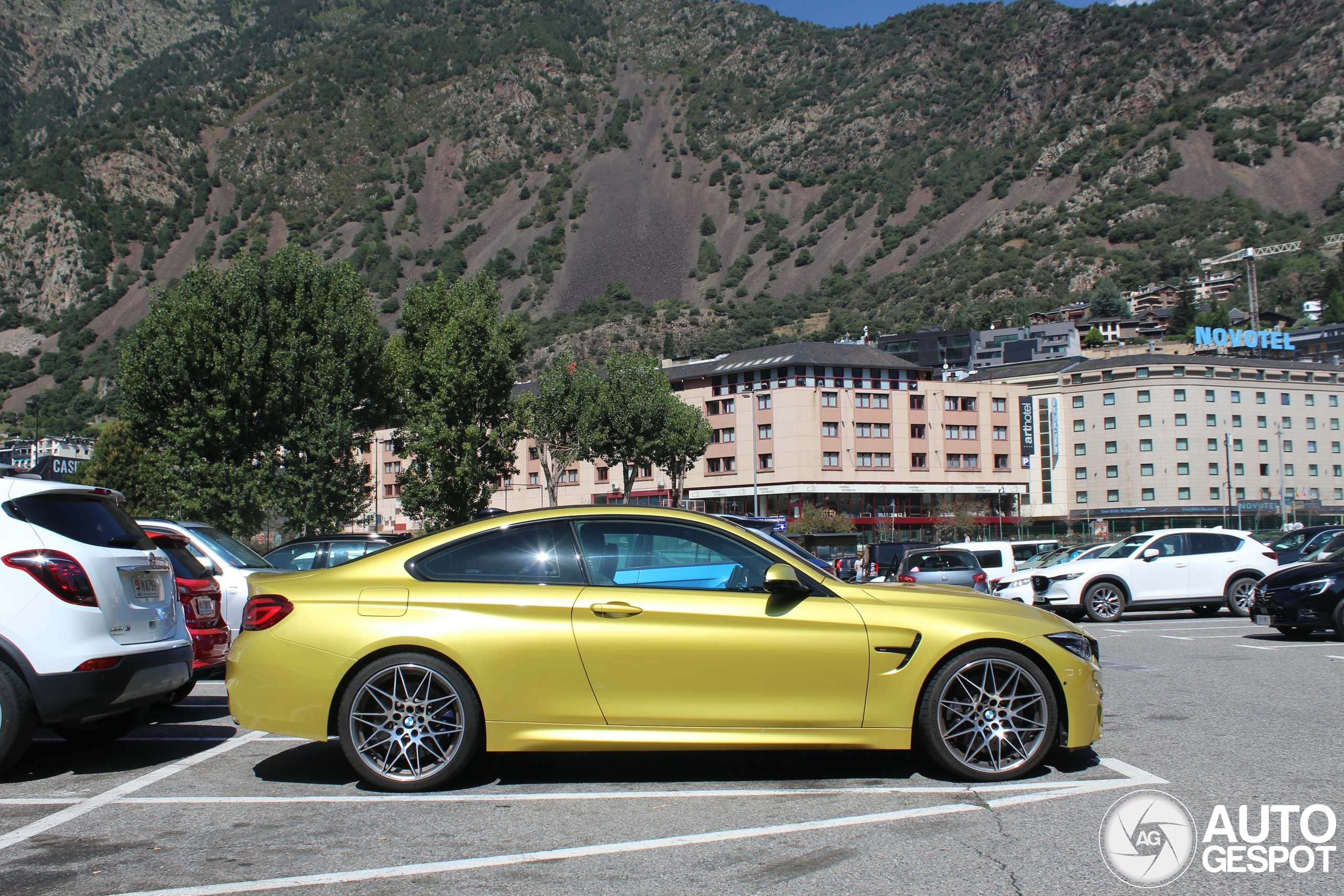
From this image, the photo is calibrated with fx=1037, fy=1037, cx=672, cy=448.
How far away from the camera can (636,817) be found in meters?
4.98

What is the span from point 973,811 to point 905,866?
949 millimetres

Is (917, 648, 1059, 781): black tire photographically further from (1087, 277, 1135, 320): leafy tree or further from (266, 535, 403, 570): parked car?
(1087, 277, 1135, 320): leafy tree

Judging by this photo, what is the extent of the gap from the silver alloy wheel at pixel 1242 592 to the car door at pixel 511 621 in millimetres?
16662

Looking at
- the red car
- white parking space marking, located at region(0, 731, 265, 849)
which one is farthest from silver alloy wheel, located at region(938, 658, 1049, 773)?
the red car

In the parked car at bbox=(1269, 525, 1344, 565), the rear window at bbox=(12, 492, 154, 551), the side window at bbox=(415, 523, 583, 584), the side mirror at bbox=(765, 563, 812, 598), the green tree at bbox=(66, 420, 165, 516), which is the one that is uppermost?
the green tree at bbox=(66, 420, 165, 516)

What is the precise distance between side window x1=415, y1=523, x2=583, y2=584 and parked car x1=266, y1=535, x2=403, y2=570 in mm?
8325

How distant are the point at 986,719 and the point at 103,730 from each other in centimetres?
595

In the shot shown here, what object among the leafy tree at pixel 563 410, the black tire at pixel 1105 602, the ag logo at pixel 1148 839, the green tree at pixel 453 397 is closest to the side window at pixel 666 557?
the ag logo at pixel 1148 839

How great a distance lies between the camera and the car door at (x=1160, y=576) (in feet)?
61.2

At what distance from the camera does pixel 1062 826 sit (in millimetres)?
4672

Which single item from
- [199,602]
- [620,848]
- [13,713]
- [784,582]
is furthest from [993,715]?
[199,602]

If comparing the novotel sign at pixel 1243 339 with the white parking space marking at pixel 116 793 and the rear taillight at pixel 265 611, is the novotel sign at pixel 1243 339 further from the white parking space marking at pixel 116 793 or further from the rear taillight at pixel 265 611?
the rear taillight at pixel 265 611

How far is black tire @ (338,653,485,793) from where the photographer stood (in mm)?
5480

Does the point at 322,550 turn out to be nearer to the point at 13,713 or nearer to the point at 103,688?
the point at 103,688
